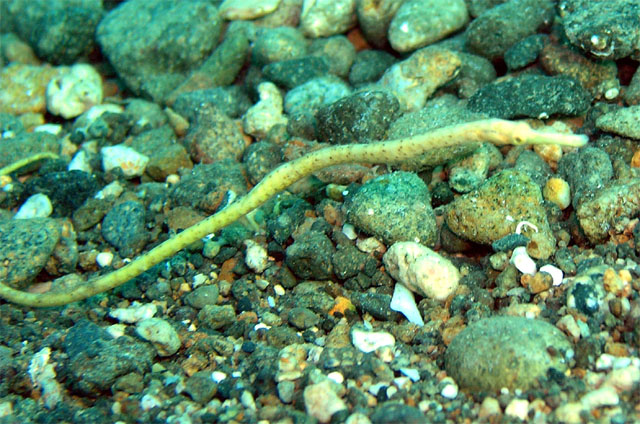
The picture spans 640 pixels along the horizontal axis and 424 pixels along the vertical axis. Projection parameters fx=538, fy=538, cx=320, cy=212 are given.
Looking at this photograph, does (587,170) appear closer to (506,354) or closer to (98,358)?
(506,354)

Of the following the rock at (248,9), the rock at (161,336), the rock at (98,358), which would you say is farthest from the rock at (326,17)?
the rock at (98,358)

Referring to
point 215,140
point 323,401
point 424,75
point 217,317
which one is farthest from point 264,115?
point 323,401

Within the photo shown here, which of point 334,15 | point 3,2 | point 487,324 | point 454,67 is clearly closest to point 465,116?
point 454,67

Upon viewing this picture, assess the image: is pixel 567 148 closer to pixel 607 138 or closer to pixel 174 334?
pixel 607 138

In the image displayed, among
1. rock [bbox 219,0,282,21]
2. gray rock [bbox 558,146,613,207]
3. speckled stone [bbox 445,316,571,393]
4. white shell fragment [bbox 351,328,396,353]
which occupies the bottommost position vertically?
white shell fragment [bbox 351,328,396,353]

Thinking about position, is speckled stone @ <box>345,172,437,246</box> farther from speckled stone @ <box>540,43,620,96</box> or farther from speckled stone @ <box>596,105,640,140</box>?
speckled stone @ <box>540,43,620,96</box>

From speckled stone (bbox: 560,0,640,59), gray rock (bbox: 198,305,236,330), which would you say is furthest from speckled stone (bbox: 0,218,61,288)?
speckled stone (bbox: 560,0,640,59)

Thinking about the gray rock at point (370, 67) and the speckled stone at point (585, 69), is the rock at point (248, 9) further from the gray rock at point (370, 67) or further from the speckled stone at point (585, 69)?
the speckled stone at point (585, 69)
